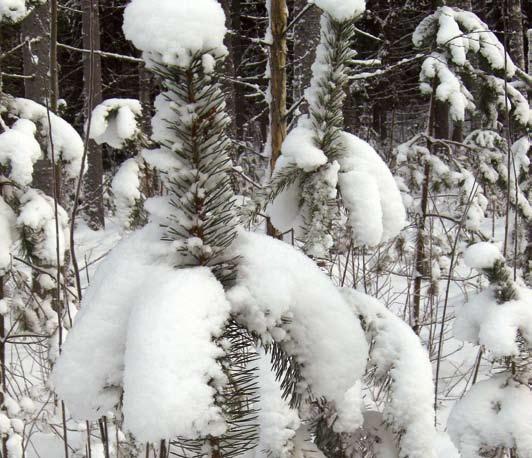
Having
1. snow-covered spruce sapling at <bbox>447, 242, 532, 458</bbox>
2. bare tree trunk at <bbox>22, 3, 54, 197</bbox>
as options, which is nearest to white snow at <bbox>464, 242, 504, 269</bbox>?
snow-covered spruce sapling at <bbox>447, 242, 532, 458</bbox>

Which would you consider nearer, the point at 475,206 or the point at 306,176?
the point at 306,176

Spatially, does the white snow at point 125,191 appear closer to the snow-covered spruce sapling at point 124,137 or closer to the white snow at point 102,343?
the snow-covered spruce sapling at point 124,137

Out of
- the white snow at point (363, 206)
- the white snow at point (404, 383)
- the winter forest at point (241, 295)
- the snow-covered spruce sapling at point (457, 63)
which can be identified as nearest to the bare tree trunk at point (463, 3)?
the snow-covered spruce sapling at point (457, 63)

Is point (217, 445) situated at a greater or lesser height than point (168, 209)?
lesser

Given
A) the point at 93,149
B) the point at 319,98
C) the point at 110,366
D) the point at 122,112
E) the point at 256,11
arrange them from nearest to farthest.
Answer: the point at 110,366 → the point at 319,98 → the point at 122,112 → the point at 93,149 → the point at 256,11

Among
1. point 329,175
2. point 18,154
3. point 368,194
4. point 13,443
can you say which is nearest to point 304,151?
point 329,175

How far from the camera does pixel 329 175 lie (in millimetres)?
1426

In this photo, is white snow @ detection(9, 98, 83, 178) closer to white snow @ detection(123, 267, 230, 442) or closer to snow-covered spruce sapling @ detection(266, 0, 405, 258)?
snow-covered spruce sapling @ detection(266, 0, 405, 258)

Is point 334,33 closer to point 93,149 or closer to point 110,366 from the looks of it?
point 110,366

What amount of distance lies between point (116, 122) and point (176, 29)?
1.49 metres

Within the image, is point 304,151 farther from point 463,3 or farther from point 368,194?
point 463,3

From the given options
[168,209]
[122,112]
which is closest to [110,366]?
[168,209]

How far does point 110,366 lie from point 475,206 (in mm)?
4331

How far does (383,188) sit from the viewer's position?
1521 millimetres
